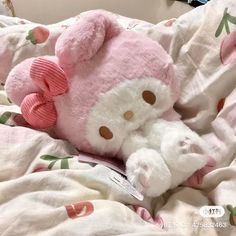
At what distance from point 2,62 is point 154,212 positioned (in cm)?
54

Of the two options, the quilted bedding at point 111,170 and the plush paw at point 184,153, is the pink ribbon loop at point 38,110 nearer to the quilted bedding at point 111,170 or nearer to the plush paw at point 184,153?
the quilted bedding at point 111,170

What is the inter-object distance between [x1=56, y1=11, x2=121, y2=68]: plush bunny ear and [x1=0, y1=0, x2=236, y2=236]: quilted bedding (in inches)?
6.1

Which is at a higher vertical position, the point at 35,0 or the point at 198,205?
the point at 198,205

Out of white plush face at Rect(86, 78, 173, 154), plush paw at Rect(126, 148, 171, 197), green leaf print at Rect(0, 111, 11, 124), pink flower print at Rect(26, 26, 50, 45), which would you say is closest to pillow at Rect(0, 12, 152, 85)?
pink flower print at Rect(26, 26, 50, 45)

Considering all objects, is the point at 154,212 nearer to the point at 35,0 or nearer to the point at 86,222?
the point at 86,222

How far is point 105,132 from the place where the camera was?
0.74 meters

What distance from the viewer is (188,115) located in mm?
850

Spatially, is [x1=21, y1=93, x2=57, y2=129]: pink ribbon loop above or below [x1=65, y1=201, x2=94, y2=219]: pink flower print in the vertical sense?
above

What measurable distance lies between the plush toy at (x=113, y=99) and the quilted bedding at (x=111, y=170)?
4 cm

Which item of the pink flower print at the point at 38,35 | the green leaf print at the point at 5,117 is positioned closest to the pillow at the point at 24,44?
the pink flower print at the point at 38,35

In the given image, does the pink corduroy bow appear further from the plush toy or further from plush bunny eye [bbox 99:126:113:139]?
plush bunny eye [bbox 99:126:113:139]

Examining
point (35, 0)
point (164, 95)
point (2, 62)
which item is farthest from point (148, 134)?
point (35, 0)

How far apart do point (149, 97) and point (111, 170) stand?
0.49 ft

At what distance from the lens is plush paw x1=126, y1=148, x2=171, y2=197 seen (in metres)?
0.68
